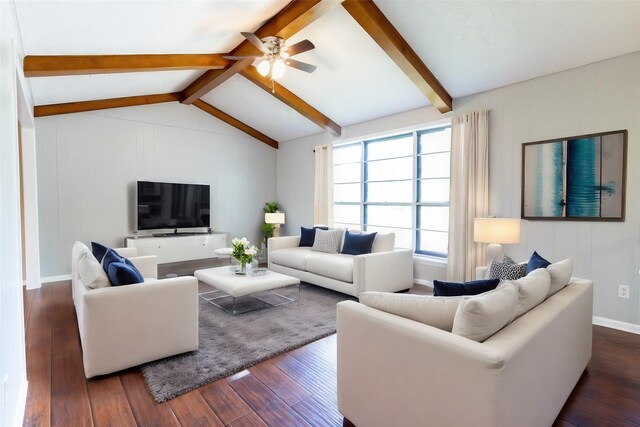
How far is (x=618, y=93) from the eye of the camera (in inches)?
128

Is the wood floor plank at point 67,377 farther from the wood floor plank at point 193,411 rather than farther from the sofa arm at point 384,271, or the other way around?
the sofa arm at point 384,271

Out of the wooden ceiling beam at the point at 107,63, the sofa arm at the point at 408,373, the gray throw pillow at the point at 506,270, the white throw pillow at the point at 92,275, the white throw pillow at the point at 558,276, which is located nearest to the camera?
the sofa arm at the point at 408,373

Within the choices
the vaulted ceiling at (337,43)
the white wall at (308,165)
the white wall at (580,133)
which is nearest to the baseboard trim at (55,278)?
the vaulted ceiling at (337,43)

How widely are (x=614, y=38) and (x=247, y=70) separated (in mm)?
4223

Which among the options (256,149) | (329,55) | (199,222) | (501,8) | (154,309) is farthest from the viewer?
(256,149)

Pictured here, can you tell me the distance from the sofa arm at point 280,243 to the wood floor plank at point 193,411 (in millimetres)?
3465

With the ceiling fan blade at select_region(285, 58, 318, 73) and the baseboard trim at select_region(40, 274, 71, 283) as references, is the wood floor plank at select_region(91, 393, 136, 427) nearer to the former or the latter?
the ceiling fan blade at select_region(285, 58, 318, 73)

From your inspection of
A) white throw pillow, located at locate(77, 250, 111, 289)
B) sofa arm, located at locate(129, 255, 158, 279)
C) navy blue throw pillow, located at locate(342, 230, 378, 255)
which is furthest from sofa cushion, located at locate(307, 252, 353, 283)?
white throw pillow, located at locate(77, 250, 111, 289)

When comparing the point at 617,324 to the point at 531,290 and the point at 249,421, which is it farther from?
the point at 249,421

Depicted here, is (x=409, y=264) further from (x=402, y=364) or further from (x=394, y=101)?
(x=402, y=364)

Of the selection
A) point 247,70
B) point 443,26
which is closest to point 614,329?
point 443,26

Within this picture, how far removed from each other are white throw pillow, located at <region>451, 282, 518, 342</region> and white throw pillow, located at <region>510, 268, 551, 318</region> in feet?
0.78

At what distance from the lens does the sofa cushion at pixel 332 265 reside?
4195mm

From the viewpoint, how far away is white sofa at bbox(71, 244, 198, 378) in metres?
2.25
